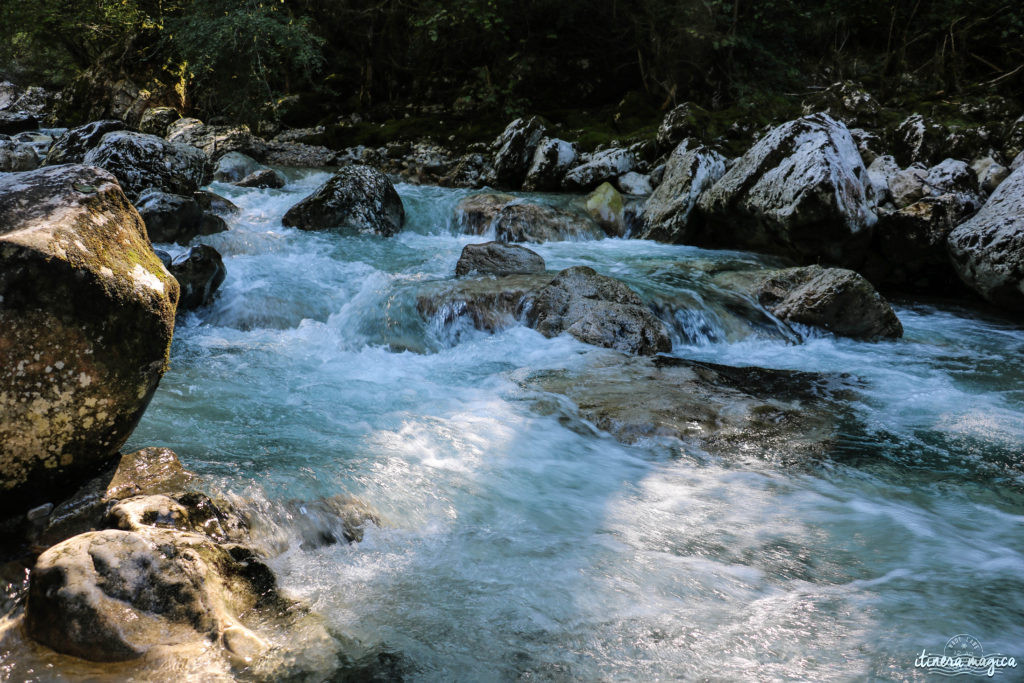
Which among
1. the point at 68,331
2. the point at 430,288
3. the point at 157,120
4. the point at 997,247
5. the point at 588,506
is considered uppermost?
the point at 157,120

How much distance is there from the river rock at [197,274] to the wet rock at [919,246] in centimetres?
835

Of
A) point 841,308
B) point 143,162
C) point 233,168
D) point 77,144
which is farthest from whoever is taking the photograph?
point 233,168

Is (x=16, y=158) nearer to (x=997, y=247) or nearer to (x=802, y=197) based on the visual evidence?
(x=802, y=197)

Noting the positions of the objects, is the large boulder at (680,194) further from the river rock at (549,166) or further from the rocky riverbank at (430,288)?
the river rock at (549,166)

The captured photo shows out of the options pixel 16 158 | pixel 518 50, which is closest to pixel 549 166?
pixel 518 50

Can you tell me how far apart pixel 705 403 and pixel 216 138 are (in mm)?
15868

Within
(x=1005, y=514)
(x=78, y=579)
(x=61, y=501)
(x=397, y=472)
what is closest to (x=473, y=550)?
(x=397, y=472)

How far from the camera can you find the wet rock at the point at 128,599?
2.18 m

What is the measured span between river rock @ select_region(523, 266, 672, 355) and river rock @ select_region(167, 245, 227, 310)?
3323mm

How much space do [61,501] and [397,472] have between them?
1561mm

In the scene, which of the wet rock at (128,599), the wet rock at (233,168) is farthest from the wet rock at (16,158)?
the wet rock at (128,599)

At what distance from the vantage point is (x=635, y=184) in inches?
486

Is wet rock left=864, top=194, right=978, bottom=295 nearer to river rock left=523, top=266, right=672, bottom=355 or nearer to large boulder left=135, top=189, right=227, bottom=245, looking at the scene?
river rock left=523, top=266, right=672, bottom=355

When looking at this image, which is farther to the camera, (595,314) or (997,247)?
(997,247)
